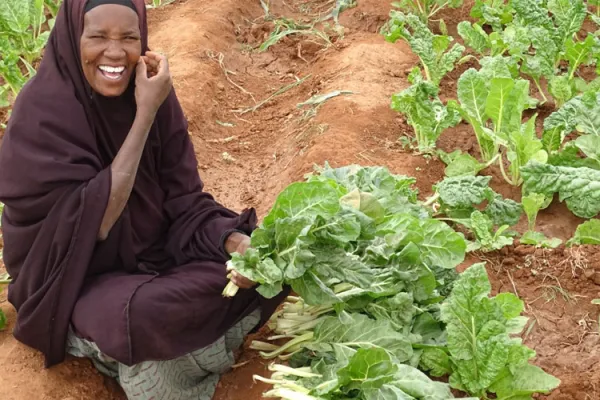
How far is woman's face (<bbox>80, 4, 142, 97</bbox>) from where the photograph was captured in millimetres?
2580

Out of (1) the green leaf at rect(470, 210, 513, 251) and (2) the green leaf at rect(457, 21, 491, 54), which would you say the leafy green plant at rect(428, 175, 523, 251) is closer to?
(1) the green leaf at rect(470, 210, 513, 251)

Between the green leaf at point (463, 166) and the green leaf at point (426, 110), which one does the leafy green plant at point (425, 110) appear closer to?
the green leaf at point (426, 110)

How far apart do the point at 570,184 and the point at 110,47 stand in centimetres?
211

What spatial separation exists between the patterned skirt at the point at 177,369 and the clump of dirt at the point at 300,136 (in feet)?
0.28

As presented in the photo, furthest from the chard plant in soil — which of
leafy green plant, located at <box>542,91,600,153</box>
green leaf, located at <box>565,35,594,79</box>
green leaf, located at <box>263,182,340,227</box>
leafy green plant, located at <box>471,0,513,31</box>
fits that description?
leafy green plant, located at <box>471,0,513,31</box>

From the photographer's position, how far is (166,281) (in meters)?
2.69

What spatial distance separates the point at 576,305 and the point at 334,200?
1376 millimetres

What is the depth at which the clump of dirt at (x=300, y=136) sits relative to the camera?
2928mm

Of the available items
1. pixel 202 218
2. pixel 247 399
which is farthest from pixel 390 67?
pixel 247 399

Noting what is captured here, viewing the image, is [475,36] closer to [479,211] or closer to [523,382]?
[479,211]

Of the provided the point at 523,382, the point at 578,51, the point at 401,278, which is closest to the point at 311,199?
the point at 401,278

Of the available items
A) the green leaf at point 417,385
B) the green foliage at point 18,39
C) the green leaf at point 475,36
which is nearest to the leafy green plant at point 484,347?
the green leaf at point 417,385

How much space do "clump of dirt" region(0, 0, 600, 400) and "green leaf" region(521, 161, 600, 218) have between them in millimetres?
203

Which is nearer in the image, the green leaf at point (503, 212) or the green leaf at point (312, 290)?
the green leaf at point (312, 290)
